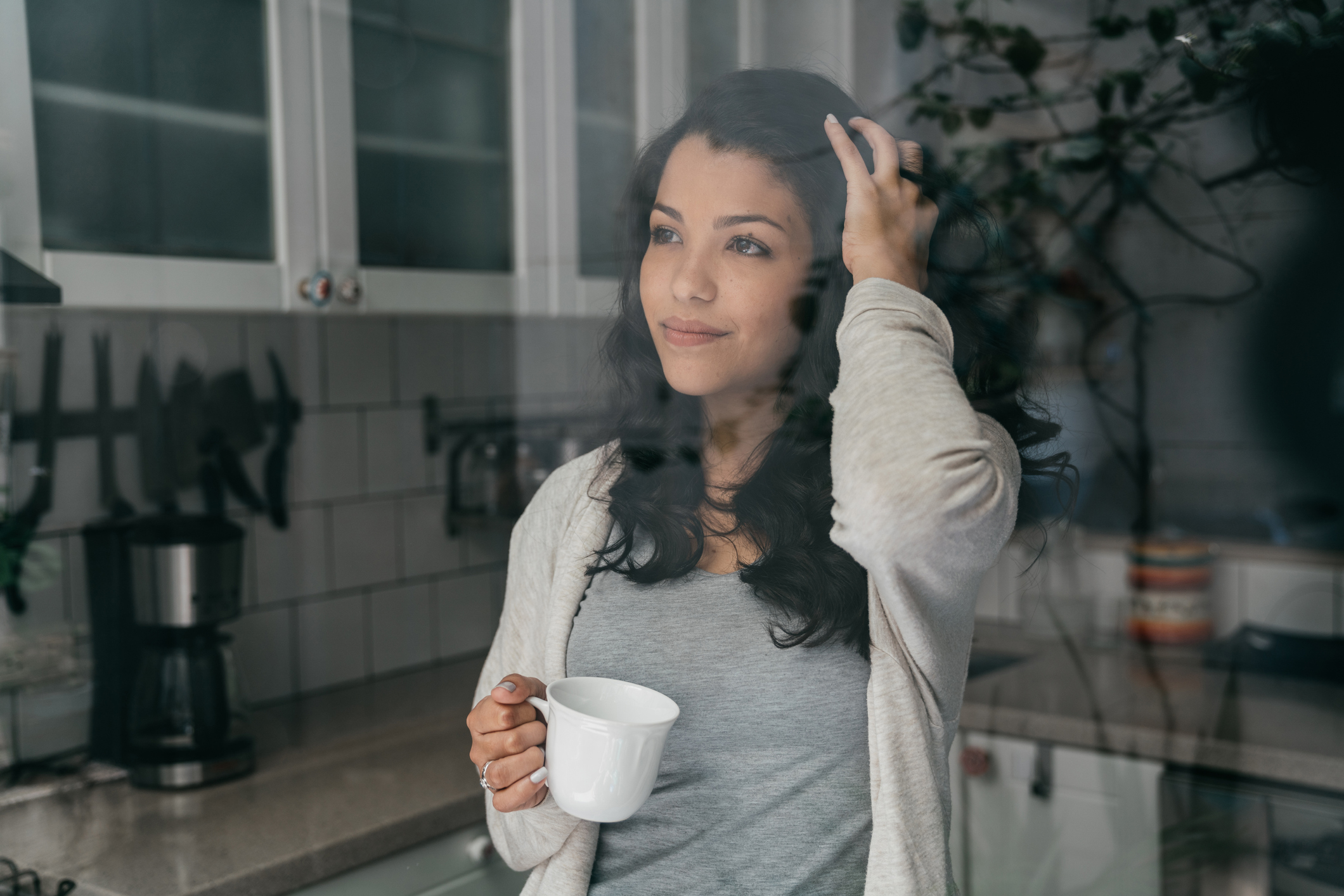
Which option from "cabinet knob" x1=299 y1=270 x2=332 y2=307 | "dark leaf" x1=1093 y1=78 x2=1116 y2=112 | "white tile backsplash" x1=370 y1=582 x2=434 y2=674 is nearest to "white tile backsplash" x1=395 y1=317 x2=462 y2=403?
"cabinet knob" x1=299 y1=270 x2=332 y2=307

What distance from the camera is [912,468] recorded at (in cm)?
53

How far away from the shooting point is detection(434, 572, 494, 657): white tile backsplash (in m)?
0.81

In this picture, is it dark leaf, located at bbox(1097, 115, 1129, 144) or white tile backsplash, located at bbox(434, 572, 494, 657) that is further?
dark leaf, located at bbox(1097, 115, 1129, 144)

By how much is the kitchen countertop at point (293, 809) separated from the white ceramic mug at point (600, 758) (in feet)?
0.89

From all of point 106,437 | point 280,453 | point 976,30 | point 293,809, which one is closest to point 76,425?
point 106,437

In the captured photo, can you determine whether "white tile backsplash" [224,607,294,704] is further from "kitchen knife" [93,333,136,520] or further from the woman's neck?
the woman's neck

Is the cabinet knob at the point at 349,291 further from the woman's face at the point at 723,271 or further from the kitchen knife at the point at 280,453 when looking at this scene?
the woman's face at the point at 723,271

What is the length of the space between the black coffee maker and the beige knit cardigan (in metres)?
0.45

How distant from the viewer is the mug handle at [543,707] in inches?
23.5

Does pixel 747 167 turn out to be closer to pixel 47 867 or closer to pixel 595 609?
pixel 595 609

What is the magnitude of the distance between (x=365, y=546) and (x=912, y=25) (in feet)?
2.42

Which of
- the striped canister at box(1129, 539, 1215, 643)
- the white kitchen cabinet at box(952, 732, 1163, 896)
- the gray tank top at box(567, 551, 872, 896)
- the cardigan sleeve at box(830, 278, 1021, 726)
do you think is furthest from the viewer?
the striped canister at box(1129, 539, 1215, 643)

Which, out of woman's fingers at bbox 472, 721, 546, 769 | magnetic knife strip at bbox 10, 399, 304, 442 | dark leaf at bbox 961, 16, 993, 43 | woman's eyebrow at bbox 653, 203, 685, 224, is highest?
dark leaf at bbox 961, 16, 993, 43

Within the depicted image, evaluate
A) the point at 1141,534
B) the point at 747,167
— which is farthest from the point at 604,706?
the point at 1141,534
